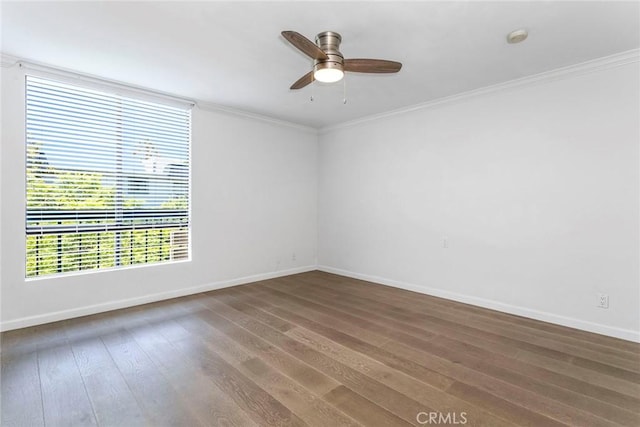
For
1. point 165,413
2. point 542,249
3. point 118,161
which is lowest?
→ point 165,413

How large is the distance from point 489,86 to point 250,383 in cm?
393

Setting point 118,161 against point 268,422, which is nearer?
point 268,422

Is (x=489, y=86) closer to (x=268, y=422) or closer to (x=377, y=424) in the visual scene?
(x=377, y=424)

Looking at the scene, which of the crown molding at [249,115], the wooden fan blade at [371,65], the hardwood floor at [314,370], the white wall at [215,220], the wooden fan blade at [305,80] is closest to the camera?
the hardwood floor at [314,370]

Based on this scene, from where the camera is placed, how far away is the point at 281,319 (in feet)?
10.8

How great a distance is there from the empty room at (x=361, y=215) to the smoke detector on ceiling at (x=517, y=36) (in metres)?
0.02

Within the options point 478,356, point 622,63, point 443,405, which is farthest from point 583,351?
point 622,63

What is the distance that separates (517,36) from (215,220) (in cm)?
400

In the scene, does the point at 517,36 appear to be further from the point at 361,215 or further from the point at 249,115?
the point at 249,115

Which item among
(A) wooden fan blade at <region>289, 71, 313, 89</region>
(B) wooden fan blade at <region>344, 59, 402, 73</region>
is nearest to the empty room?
(B) wooden fan blade at <region>344, 59, 402, 73</region>

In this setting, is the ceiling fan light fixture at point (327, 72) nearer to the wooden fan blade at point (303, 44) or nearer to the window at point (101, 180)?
the wooden fan blade at point (303, 44)

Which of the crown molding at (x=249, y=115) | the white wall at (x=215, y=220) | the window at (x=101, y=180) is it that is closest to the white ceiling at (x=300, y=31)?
the window at (x=101, y=180)

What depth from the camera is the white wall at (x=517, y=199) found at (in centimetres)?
285

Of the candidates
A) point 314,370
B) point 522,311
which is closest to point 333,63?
point 314,370
